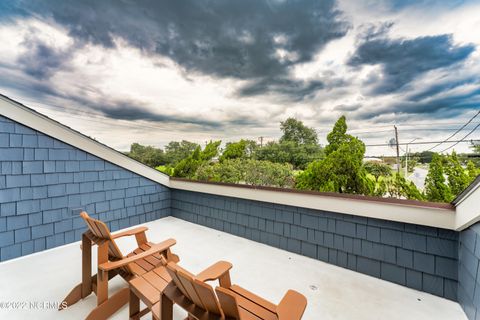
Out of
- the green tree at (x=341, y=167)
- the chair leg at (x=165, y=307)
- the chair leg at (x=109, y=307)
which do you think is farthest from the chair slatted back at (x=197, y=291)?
the green tree at (x=341, y=167)

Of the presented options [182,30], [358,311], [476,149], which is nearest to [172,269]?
[358,311]

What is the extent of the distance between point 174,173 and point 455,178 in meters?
5.17

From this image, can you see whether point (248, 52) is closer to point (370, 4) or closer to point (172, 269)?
point (370, 4)

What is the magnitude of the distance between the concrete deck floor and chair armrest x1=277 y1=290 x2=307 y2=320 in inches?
30.3

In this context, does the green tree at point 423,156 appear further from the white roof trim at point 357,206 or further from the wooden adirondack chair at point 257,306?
the wooden adirondack chair at point 257,306

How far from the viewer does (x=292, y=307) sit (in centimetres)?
107

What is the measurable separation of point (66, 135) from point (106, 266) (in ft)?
8.21

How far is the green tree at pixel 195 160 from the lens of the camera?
533 cm


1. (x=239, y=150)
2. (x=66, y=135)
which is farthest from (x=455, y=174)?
(x=66, y=135)

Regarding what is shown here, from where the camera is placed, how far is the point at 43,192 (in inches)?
114

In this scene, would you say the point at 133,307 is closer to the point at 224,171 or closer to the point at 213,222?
the point at 213,222

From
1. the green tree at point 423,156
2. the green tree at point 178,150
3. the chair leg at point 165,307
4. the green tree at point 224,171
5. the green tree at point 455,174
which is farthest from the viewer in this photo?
the green tree at point 178,150

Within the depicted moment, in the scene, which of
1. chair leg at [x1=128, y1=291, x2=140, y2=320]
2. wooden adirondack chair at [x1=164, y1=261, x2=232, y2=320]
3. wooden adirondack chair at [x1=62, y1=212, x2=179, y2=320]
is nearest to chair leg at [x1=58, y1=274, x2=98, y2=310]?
wooden adirondack chair at [x1=62, y1=212, x2=179, y2=320]

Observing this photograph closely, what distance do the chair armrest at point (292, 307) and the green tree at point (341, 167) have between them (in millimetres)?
2337
